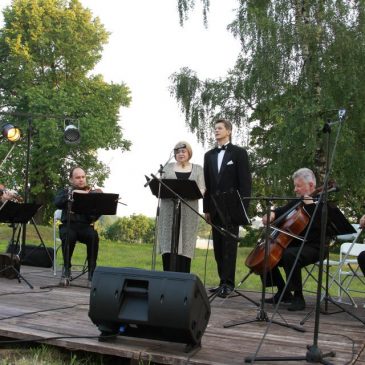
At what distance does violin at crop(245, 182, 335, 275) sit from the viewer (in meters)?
4.77

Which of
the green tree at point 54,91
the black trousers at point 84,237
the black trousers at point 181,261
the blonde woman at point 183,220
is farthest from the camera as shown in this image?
the green tree at point 54,91

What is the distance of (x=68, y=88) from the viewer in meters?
24.1

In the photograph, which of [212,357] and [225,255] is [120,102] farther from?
[212,357]

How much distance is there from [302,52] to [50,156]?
13055 millimetres

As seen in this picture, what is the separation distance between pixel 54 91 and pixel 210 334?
20998 millimetres

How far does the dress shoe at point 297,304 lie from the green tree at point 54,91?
18.2 meters

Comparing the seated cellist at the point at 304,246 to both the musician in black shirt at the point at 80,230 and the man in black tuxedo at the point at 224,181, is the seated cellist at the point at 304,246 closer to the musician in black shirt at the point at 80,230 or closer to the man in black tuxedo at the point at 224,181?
the man in black tuxedo at the point at 224,181

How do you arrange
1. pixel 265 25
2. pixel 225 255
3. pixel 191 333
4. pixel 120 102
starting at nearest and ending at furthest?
1. pixel 191 333
2. pixel 225 255
3. pixel 265 25
4. pixel 120 102

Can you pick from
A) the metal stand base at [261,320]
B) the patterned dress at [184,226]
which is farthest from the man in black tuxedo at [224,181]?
the metal stand base at [261,320]

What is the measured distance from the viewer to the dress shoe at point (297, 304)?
4992mm

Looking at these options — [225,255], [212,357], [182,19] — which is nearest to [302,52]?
[182,19]

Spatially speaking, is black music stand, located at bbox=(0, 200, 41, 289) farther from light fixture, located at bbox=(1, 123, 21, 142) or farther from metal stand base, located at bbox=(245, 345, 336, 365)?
metal stand base, located at bbox=(245, 345, 336, 365)

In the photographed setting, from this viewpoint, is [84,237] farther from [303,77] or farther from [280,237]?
[303,77]

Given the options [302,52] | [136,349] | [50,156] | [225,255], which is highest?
[302,52]
